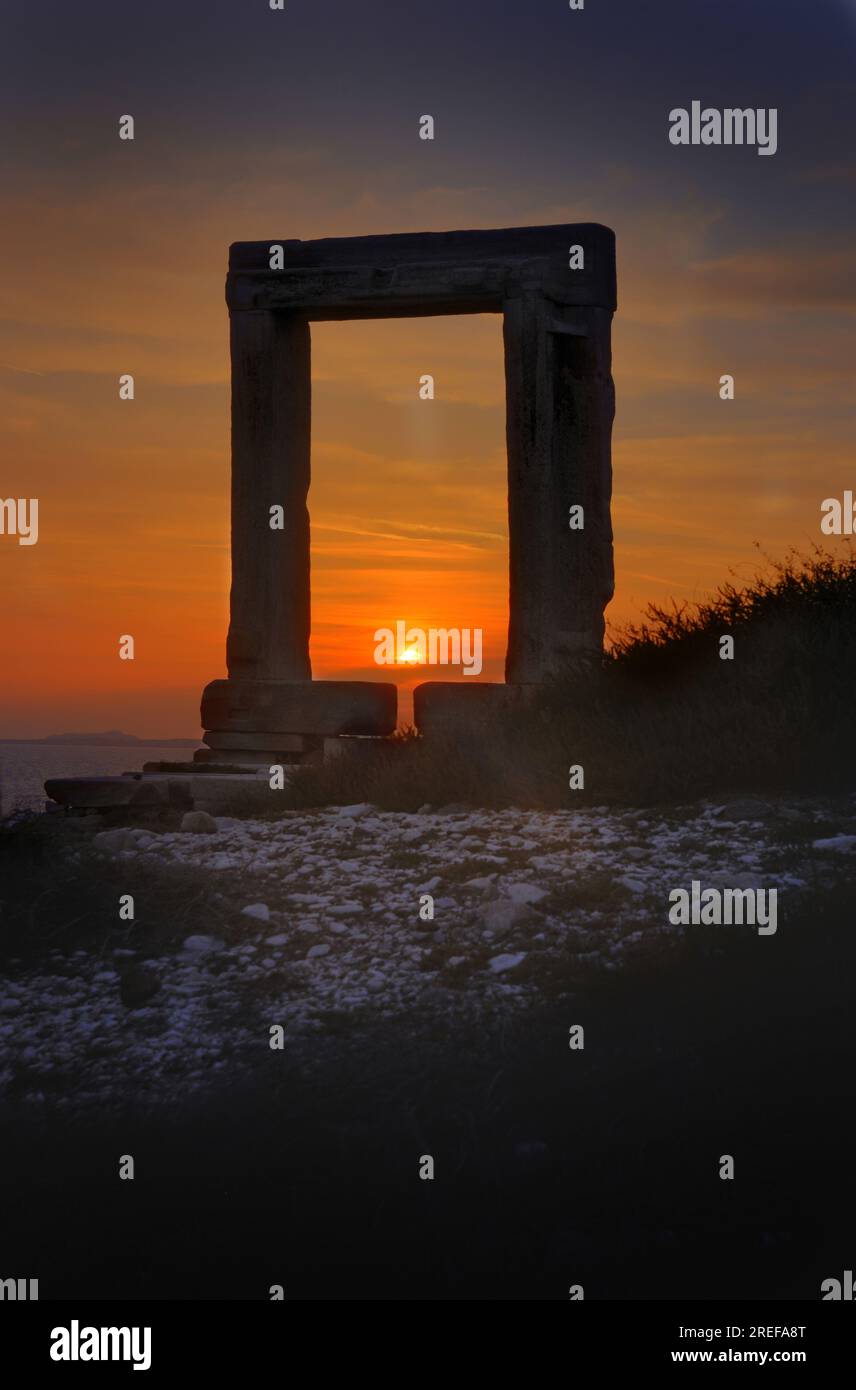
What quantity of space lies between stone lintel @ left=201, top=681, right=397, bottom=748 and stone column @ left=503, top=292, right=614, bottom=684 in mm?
1104

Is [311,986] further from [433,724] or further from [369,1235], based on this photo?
[433,724]

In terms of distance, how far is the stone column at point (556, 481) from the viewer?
37.4ft

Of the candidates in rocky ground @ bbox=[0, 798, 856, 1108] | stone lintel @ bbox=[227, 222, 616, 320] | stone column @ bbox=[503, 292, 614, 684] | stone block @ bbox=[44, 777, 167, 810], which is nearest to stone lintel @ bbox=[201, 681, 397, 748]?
stone column @ bbox=[503, 292, 614, 684]

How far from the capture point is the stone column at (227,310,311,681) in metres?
12.0

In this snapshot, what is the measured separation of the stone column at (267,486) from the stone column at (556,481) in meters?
1.84

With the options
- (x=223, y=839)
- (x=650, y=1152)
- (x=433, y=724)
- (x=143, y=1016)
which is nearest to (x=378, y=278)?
(x=433, y=724)

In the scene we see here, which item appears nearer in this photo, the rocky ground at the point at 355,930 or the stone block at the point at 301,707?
the rocky ground at the point at 355,930

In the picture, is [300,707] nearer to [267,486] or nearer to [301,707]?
[301,707]

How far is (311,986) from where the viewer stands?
5.89 meters

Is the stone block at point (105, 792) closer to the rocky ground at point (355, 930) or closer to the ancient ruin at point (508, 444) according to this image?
the ancient ruin at point (508, 444)

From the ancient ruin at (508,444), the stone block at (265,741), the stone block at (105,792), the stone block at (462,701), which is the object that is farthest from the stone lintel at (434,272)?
the stone block at (105,792)

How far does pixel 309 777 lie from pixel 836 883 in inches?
182

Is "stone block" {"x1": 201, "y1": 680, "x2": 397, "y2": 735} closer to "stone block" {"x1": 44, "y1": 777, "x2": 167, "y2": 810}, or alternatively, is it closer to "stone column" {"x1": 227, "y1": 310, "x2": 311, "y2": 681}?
"stone column" {"x1": 227, "y1": 310, "x2": 311, "y2": 681}

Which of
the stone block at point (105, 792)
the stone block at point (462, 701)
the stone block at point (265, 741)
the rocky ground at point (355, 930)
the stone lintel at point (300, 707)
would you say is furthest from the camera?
the stone block at point (265, 741)
